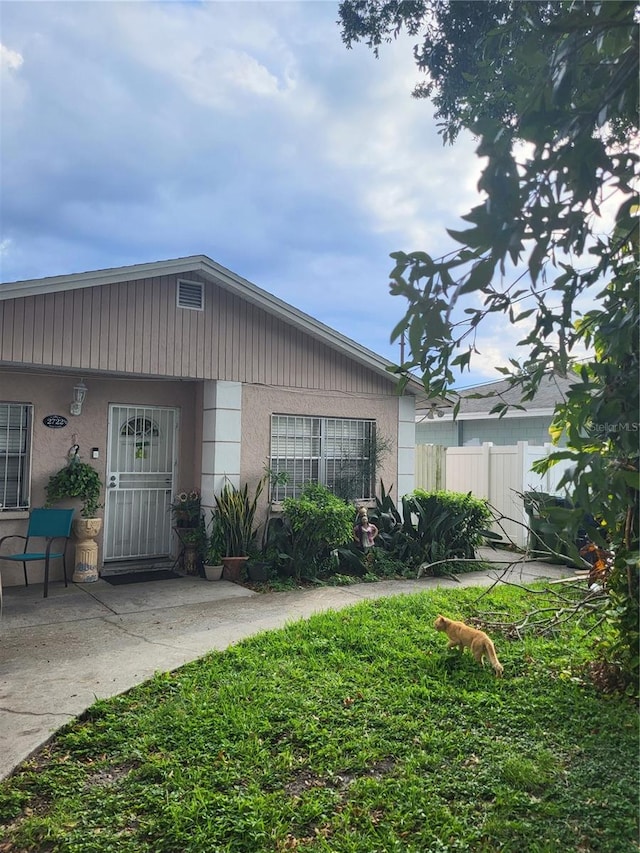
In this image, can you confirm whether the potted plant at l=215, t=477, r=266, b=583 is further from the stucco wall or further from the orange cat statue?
the orange cat statue

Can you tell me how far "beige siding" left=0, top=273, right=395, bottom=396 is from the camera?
6527 millimetres

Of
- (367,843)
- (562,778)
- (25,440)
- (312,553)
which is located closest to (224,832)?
(367,843)

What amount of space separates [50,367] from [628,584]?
6150 mm

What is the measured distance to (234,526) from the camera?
297 inches

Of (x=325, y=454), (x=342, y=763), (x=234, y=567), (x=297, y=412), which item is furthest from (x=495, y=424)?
(x=342, y=763)

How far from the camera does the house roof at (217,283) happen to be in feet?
20.8

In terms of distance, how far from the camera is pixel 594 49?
2027 mm

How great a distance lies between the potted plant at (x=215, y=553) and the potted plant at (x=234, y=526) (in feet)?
0.15

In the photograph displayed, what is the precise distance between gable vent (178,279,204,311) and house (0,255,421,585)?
0.02 metres

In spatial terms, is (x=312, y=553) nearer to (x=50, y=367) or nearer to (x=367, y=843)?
(x=50, y=367)

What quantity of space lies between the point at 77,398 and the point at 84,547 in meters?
1.86

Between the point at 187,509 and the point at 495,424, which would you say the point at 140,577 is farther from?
the point at 495,424

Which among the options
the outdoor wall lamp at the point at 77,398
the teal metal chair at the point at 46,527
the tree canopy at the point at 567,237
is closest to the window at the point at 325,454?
the outdoor wall lamp at the point at 77,398

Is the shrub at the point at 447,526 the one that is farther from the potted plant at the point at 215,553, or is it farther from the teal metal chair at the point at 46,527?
the teal metal chair at the point at 46,527
